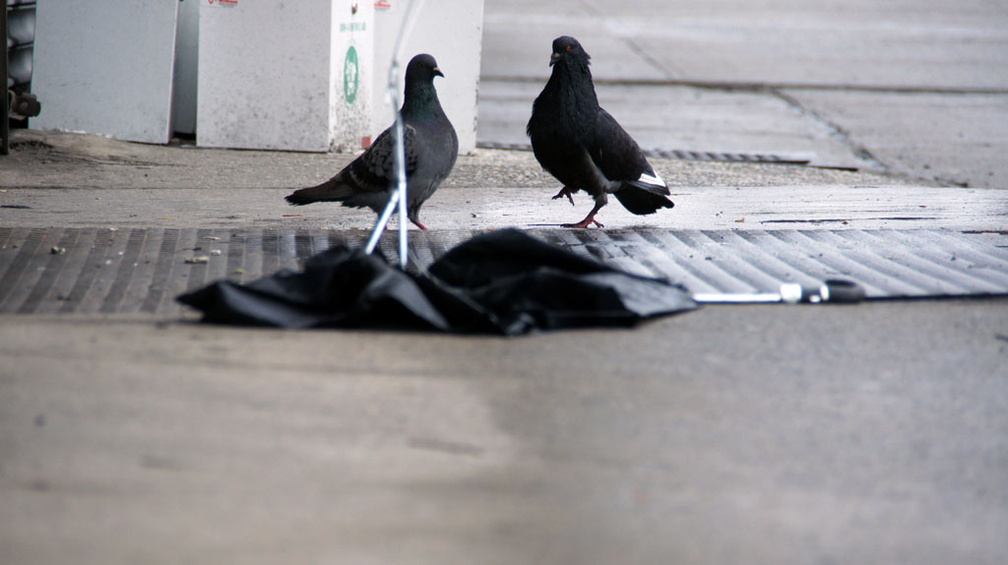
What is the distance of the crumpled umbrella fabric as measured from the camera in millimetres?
3564

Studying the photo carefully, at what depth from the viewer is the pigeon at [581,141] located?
575 cm

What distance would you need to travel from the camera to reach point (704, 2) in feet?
74.4

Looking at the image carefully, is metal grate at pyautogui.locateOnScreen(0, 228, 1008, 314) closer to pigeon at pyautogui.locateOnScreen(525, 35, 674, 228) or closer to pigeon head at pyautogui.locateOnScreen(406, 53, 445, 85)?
pigeon at pyautogui.locateOnScreen(525, 35, 674, 228)

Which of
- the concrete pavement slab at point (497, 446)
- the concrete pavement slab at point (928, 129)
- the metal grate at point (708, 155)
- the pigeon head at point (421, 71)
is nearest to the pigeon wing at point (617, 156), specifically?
the pigeon head at point (421, 71)

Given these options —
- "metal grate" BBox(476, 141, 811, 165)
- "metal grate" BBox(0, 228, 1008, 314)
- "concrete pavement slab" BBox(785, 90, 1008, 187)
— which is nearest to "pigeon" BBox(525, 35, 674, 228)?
"metal grate" BBox(0, 228, 1008, 314)

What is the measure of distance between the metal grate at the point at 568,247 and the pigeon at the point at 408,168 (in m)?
0.19

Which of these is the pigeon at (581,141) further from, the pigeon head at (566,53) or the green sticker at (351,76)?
the green sticker at (351,76)

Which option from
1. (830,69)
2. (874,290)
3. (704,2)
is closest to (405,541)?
(874,290)

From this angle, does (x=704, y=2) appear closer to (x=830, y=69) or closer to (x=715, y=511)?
(x=830, y=69)

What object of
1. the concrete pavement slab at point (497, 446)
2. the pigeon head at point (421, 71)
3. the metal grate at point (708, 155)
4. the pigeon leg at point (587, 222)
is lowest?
the concrete pavement slab at point (497, 446)

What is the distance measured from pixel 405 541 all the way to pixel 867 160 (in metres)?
7.49

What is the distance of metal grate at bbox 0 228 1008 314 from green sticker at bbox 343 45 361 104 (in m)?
2.95

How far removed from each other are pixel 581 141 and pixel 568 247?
0.79 m

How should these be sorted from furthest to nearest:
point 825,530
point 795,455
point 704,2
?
1. point 704,2
2. point 795,455
3. point 825,530
